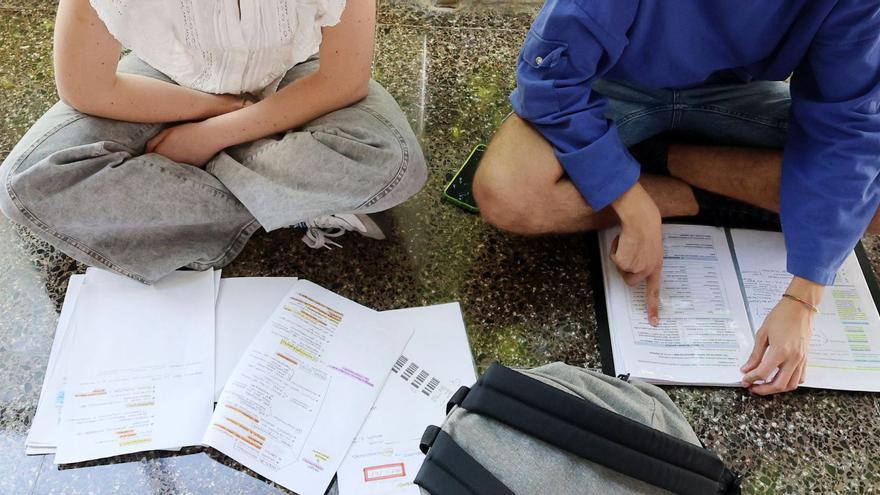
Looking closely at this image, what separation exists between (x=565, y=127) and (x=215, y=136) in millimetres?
545

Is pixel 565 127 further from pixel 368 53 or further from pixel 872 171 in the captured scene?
pixel 872 171

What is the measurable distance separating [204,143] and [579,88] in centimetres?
59

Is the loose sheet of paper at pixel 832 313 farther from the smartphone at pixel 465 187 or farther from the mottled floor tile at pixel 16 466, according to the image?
the mottled floor tile at pixel 16 466

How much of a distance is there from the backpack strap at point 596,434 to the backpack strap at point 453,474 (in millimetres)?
55

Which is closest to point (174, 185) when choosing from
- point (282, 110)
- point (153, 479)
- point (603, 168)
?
point (282, 110)

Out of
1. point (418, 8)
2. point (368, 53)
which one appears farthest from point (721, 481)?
point (418, 8)

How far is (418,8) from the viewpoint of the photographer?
1.60 metres

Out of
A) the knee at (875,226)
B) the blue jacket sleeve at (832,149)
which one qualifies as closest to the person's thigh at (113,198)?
the blue jacket sleeve at (832,149)

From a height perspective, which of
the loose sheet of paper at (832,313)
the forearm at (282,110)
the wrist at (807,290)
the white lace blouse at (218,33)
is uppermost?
the white lace blouse at (218,33)

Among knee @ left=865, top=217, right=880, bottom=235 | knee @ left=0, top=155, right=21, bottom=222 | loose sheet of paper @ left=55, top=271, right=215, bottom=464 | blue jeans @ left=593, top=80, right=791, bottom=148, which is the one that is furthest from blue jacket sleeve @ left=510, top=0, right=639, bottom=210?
knee @ left=0, top=155, right=21, bottom=222

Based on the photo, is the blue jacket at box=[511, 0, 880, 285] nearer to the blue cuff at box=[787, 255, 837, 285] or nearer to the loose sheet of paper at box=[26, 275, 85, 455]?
the blue cuff at box=[787, 255, 837, 285]

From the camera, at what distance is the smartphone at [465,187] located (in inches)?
50.1

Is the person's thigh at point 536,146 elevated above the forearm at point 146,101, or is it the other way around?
the forearm at point 146,101

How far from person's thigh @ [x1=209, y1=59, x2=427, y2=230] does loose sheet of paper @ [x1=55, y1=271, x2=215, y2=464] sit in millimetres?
170
